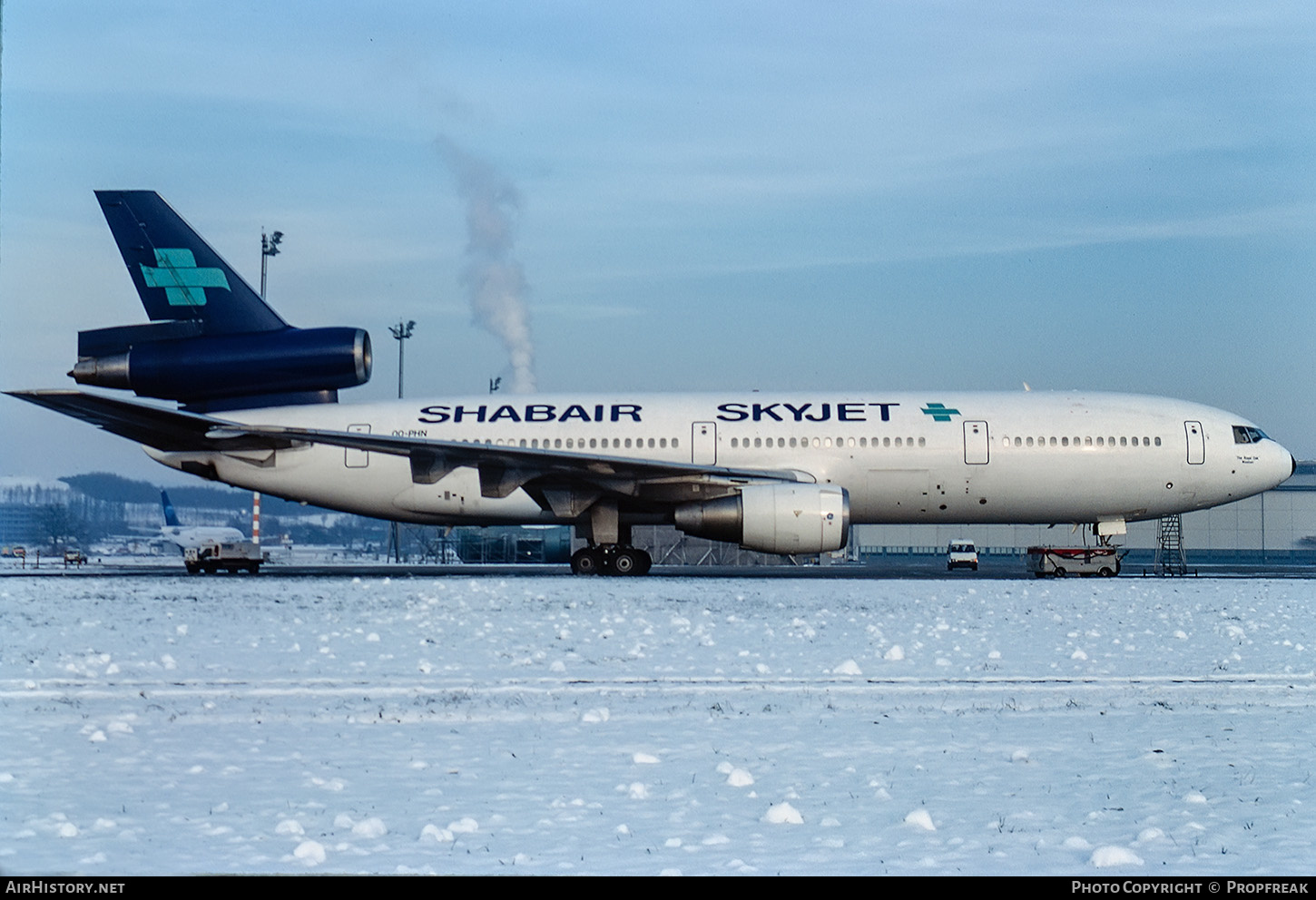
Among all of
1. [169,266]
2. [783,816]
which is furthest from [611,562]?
[783,816]

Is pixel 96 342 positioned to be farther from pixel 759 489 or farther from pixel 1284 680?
pixel 1284 680

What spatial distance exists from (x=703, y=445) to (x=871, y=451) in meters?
3.30

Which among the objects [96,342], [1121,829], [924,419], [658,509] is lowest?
[1121,829]

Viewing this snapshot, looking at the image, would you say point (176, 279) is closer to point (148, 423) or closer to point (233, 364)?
point (233, 364)

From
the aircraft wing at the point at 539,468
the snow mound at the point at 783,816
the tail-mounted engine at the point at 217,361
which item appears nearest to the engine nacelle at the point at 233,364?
the tail-mounted engine at the point at 217,361

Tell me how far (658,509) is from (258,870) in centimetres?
1944

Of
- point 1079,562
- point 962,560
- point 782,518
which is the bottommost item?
point 962,560

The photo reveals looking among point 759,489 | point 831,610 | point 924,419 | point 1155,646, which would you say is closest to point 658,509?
point 759,489

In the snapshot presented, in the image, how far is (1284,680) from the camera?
8844 millimetres

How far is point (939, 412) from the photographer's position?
2350 centimetres

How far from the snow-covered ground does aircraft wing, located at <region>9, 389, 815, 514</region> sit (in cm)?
848

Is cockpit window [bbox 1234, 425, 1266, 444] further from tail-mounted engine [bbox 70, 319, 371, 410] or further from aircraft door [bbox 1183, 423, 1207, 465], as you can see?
tail-mounted engine [bbox 70, 319, 371, 410]

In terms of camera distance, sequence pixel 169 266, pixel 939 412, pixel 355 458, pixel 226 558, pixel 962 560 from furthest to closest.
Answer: pixel 962 560 → pixel 226 558 → pixel 355 458 → pixel 169 266 → pixel 939 412

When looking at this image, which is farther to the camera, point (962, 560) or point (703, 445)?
point (962, 560)
